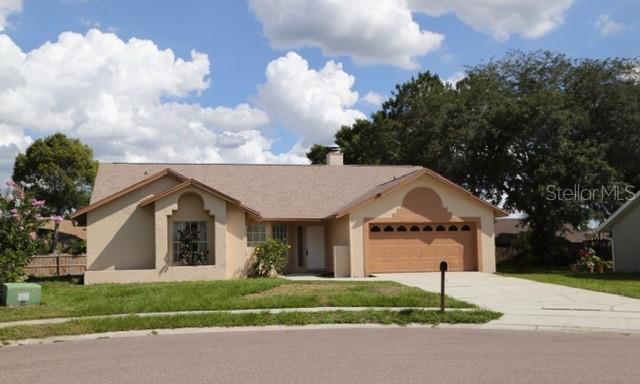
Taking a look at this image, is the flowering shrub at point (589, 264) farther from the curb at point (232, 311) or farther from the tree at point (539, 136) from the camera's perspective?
the curb at point (232, 311)

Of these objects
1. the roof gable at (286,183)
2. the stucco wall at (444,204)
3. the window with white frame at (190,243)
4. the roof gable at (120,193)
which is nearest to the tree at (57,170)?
the roof gable at (286,183)

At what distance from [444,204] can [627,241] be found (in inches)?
363

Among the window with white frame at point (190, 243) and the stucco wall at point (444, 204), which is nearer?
the window with white frame at point (190, 243)

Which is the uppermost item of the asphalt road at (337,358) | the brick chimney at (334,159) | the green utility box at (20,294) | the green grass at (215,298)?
the brick chimney at (334,159)

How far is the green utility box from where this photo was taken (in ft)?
51.0

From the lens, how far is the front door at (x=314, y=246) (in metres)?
28.6

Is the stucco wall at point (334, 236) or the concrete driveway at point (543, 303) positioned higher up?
the stucco wall at point (334, 236)

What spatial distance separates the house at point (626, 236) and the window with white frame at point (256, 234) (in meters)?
15.7

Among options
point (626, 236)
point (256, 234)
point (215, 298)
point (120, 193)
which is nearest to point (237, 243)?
point (256, 234)

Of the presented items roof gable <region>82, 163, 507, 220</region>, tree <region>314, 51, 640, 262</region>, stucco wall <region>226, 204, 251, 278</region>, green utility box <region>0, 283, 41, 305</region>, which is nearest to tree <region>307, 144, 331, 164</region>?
tree <region>314, 51, 640, 262</region>

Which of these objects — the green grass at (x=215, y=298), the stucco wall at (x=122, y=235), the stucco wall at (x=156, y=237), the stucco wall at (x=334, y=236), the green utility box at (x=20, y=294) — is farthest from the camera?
the stucco wall at (x=334, y=236)

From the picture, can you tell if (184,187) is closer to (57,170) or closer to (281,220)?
(281,220)

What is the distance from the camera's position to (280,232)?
28312mm

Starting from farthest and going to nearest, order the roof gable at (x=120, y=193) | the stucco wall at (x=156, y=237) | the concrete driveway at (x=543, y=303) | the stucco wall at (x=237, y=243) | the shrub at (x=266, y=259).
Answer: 1. the shrub at (x=266, y=259)
2. the stucco wall at (x=237, y=243)
3. the roof gable at (x=120, y=193)
4. the stucco wall at (x=156, y=237)
5. the concrete driveway at (x=543, y=303)
